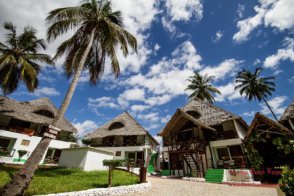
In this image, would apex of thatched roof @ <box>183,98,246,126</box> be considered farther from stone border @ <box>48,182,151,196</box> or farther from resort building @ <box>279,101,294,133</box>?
stone border @ <box>48,182,151,196</box>

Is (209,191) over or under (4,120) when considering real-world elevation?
under

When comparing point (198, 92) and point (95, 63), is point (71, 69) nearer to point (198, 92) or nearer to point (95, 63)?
point (95, 63)

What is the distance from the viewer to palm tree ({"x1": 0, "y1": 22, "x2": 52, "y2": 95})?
16.2 metres

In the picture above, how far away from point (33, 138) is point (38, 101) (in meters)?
7.54

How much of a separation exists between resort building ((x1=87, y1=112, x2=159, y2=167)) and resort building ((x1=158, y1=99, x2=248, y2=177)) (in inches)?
211

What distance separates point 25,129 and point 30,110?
3730mm

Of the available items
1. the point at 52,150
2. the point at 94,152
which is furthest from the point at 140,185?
the point at 52,150

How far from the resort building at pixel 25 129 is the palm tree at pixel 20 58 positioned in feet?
19.9

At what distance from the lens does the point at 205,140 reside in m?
18.7

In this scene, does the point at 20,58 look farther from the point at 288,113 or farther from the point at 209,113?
the point at 288,113

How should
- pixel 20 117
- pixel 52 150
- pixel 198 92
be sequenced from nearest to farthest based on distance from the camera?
pixel 20 117
pixel 52 150
pixel 198 92

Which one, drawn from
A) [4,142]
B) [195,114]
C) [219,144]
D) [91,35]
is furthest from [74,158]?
[4,142]

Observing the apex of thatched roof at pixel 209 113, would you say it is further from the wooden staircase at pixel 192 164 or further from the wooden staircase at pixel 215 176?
the wooden staircase at pixel 215 176

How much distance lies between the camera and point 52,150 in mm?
26391
